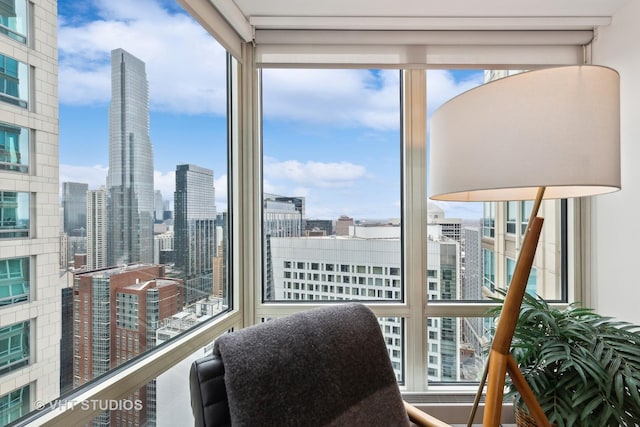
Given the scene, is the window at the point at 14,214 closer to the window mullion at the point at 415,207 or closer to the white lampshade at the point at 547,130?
the white lampshade at the point at 547,130

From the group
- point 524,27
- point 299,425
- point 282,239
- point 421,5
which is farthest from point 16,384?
point 524,27

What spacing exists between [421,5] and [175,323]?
2006mm

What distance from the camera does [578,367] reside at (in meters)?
1.15

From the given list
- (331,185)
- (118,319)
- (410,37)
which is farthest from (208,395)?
(410,37)

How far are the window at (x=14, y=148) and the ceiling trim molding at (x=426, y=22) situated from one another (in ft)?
4.29

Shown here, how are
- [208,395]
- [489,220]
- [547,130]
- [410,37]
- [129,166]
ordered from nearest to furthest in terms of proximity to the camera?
1. [547,130]
2. [208,395]
3. [129,166]
4. [410,37]
5. [489,220]

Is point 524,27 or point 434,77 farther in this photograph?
point 434,77

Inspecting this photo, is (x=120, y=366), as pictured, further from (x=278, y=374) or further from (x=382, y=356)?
(x=382, y=356)

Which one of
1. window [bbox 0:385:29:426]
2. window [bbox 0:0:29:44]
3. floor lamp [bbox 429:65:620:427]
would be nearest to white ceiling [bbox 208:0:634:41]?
window [bbox 0:0:29:44]

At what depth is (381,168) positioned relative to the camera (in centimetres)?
191

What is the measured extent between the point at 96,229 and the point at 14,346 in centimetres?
37

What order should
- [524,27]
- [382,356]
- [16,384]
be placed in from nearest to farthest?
[16,384]
[382,356]
[524,27]

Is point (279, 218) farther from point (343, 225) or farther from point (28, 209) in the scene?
point (28, 209)

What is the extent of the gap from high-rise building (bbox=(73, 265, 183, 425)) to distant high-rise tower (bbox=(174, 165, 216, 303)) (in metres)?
0.14
